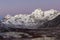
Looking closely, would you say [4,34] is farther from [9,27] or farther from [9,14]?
[9,14]

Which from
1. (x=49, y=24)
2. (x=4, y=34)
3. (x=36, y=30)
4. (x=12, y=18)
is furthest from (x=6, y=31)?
(x=49, y=24)

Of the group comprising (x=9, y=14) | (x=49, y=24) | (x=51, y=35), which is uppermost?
(x=9, y=14)

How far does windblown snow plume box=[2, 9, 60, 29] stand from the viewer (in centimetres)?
314

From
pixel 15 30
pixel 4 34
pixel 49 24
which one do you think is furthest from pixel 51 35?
pixel 4 34

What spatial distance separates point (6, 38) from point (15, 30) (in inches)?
8.7

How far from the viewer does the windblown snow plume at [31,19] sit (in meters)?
3.14

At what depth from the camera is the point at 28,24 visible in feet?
10.4

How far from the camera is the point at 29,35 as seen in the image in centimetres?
322

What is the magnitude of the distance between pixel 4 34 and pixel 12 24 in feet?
0.77

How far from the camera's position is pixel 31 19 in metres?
3.18

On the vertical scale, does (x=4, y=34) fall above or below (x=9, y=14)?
below

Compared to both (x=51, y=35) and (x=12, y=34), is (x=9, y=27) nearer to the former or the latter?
(x=12, y=34)

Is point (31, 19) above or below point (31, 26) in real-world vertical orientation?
above

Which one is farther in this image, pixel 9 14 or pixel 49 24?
pixel 9 14
